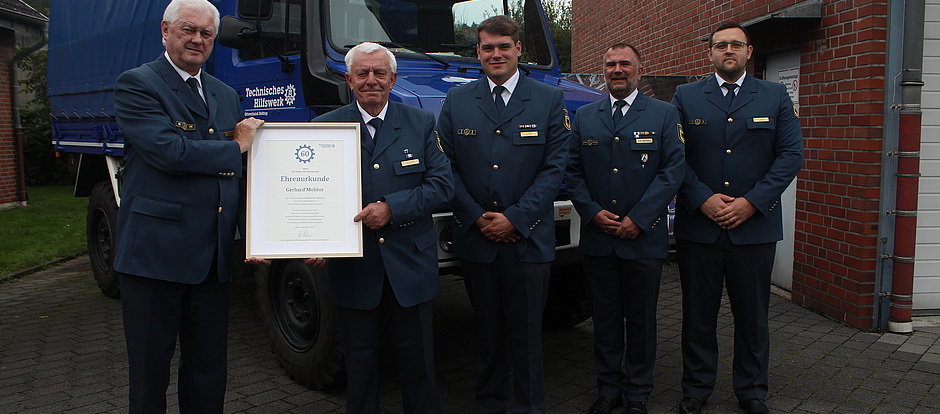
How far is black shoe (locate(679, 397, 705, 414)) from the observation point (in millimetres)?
3766

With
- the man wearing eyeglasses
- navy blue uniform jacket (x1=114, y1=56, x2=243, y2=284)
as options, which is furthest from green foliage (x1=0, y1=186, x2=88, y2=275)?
the man wearing eyeglasses

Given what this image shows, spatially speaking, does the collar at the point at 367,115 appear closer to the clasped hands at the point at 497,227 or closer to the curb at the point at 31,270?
the clasped hands at the point at 497,227

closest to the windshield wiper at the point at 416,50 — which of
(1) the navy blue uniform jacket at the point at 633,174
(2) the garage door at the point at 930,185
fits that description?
(1) the navy blue uniform jacket at the point at 633,174

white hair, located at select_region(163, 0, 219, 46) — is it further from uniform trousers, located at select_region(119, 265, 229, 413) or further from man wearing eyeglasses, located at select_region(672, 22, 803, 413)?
man wearing eyeglasses, located at select_region(672, 22, 803, 413)

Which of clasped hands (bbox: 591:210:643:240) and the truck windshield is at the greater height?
the truck windshield

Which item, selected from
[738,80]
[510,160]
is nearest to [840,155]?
[738,80]

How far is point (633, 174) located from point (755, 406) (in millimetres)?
1357

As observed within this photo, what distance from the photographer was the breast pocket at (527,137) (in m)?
3.37

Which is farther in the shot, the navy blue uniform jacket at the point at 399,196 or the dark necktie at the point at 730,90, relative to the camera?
the dark necktie at the point at 730,90

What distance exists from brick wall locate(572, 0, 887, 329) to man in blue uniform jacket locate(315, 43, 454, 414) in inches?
140

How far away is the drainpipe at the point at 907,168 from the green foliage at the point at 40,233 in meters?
8.57

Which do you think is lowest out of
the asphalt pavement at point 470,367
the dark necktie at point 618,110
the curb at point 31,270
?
the asphalt pavement at point 470,367

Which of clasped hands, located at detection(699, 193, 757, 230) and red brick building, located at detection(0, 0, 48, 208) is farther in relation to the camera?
red brick building, located at detection(0, 0, 48, 208)

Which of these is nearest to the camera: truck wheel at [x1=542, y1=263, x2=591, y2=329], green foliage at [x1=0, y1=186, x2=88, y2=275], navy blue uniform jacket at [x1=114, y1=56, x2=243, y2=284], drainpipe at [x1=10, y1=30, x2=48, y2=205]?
navy blue uniform jacket at [x1=114, y1=56, x2=243, y2=284]
